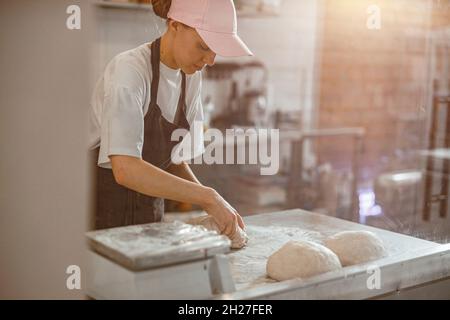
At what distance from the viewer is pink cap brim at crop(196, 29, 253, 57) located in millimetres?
1388

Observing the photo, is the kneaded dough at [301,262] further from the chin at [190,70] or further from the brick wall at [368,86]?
the brick wall at [368,86]

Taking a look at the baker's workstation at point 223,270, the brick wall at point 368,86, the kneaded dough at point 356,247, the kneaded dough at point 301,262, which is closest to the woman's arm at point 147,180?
the baker's workstation at point 223,270

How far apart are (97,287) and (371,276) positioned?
24.5 inches

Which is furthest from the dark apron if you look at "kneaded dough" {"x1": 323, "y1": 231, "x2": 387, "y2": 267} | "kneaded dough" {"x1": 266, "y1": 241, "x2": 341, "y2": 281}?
"kneaded dough" {"x1": 323, "y1": 231, "x2": 387, "y2": 267}

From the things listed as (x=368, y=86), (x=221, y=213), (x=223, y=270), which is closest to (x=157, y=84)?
(x=221, y=213)

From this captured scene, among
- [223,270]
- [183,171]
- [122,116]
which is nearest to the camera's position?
[223,270]

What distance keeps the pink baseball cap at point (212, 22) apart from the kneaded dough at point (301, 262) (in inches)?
19.4

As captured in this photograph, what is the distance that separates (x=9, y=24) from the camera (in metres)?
1.14

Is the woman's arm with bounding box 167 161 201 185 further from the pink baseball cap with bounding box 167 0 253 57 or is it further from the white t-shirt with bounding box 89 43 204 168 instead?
the pink baseball cap with bounding box 167 0 253 57

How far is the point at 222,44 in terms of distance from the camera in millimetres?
1396

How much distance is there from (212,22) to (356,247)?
2.21 feet

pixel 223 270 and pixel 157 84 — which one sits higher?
pixel 157 84

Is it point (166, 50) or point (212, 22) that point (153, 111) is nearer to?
point (166, 50)
